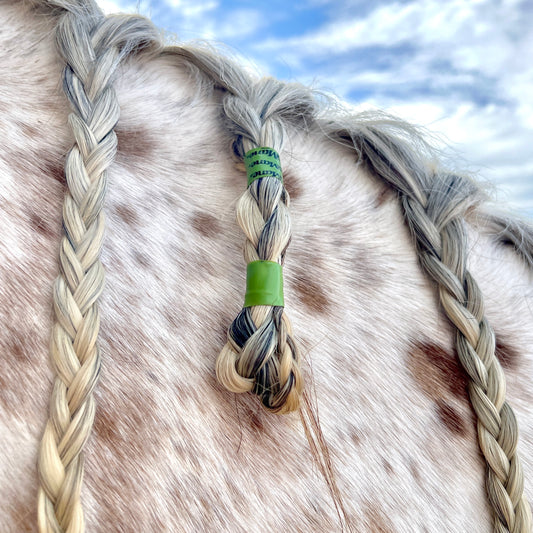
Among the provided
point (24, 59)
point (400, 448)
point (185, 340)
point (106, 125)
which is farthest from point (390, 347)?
point (24, 59)

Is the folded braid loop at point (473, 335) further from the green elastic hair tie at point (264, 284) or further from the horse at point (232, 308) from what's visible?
the green elastic hair tie at point (264, 284)

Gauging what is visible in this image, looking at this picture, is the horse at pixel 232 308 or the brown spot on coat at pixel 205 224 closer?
the horse at pixel 232 308

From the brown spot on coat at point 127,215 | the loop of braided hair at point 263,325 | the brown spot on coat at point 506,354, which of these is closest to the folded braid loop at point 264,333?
the loop of braided hair at point 263,325

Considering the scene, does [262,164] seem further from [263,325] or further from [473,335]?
[473,335]

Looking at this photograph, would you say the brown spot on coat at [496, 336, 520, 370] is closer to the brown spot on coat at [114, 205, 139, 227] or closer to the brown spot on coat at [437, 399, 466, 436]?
the brown spot on coat at [437, 399, 466, 436]

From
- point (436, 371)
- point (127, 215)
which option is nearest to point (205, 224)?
point (127, 215)

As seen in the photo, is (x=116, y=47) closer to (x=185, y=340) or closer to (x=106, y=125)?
(x=106, y=125)

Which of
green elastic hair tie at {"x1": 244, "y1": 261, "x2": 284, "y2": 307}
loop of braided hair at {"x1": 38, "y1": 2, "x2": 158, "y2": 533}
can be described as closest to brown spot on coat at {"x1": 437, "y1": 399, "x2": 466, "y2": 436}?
green elastic hair tie at {"x1": 244, "y1": 261, "x2": 284, "y2": 307}
